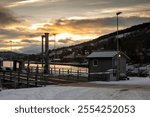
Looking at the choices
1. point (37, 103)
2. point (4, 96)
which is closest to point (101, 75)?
point (4, 96)

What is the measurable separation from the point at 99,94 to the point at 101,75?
18.0 metres

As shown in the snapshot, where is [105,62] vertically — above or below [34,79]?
above

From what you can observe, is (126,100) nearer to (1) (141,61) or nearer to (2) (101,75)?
(2) (101,75)

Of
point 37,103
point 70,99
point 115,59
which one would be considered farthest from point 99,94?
point 115,59

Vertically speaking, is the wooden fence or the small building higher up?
the small building

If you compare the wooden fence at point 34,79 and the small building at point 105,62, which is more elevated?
the small building at point 105,62

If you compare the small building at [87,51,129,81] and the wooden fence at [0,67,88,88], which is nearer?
the wooden fence at [0,67,88,88]

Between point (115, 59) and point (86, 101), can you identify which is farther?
point (115, 59)

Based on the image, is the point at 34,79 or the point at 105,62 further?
the point at 105,62

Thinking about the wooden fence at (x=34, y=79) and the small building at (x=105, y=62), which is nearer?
the wooden fence at (x=34, y=79)

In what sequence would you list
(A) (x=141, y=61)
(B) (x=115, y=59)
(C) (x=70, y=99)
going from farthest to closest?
(A) (x=141, y=61) → (B) (x=115, y=59) → (C) (x=70, y=99)

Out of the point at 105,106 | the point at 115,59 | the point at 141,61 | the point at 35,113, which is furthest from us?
the point at 141,61

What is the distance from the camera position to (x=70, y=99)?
72.1 feet

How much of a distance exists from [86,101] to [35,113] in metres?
4.24
